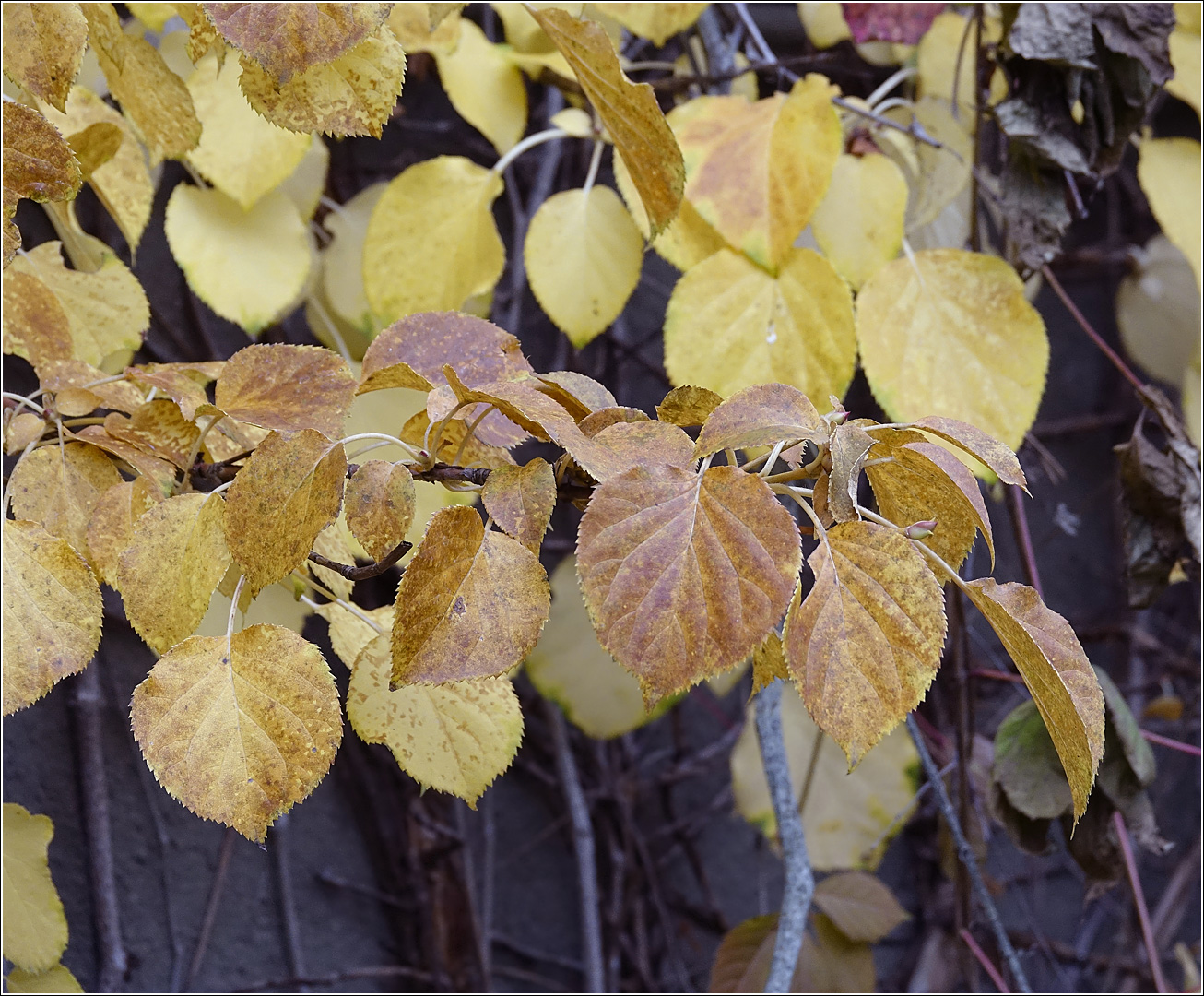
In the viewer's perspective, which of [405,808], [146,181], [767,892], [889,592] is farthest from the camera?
[767,892]

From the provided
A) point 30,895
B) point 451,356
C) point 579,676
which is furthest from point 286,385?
point 579,676

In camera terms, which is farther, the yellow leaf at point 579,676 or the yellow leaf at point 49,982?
the yellow leaf at point 579,676

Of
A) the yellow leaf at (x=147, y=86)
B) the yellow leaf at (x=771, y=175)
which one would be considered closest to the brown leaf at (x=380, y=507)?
the yellow leaf at (x=147, y=86)

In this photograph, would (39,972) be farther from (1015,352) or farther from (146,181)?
(1015,352)

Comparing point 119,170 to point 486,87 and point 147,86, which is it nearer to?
point 147,86

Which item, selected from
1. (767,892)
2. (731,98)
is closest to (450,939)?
(767,892)

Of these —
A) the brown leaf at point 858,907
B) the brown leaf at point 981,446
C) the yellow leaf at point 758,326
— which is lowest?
the brown leaf at point 858,907

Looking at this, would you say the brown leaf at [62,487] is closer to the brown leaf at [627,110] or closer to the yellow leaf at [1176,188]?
the brown leaf at [627,110]
